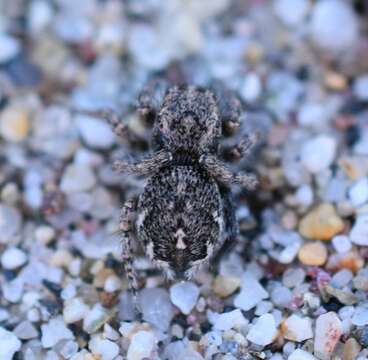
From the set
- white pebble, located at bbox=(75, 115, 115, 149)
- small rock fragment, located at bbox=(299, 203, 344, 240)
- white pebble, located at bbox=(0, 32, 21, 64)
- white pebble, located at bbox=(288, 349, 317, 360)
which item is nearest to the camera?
white pebble, located at bbox=(288, 349, 317, 360)

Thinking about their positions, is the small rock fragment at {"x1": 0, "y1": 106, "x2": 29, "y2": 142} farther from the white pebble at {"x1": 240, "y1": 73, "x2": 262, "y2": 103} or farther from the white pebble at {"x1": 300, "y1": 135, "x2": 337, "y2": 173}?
the white pebble at {"x1": 300, "y1": 135, "x2": 337, "y2": 173}

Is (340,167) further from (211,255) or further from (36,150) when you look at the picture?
(36,150)

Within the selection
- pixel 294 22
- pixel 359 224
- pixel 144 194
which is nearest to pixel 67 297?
pixel 144 194

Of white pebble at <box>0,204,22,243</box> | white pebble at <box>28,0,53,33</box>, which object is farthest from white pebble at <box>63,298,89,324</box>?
white pebble at <box>28,0,53,33</box>

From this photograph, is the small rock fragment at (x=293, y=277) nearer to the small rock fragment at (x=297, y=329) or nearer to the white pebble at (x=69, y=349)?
the small rock fragment at (x=297, y=329)

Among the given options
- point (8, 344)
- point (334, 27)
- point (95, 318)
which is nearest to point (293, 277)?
point (95, 318)

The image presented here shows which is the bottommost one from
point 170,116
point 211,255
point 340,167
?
point 211,255
